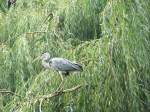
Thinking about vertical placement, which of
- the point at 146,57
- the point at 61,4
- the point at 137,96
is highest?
the point at 61,4

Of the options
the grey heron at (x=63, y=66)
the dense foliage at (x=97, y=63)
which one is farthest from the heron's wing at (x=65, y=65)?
the dense foliage at (x=97, y=63)

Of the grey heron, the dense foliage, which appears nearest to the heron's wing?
the grey heron

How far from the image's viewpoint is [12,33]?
18.9 feet

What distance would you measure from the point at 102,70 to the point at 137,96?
1.08 ft

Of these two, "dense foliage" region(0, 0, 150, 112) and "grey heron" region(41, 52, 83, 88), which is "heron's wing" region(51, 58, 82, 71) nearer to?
"grey heron" region(41, 52, 83, 88)

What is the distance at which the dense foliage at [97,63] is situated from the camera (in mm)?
3934

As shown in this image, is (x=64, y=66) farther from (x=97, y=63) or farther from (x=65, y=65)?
(x=97, y=63)

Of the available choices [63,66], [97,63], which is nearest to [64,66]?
[63,66]

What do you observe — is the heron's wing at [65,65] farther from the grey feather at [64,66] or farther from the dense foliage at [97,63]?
the dense foliage at [97,63]

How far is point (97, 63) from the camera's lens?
409 cm

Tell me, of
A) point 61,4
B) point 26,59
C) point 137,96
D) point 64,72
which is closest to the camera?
point 137,96

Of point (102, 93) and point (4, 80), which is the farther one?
point (4, 80)

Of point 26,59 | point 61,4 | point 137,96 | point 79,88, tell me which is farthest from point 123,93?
point 61,4

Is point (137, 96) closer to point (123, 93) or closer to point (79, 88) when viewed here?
point (123, 93)
